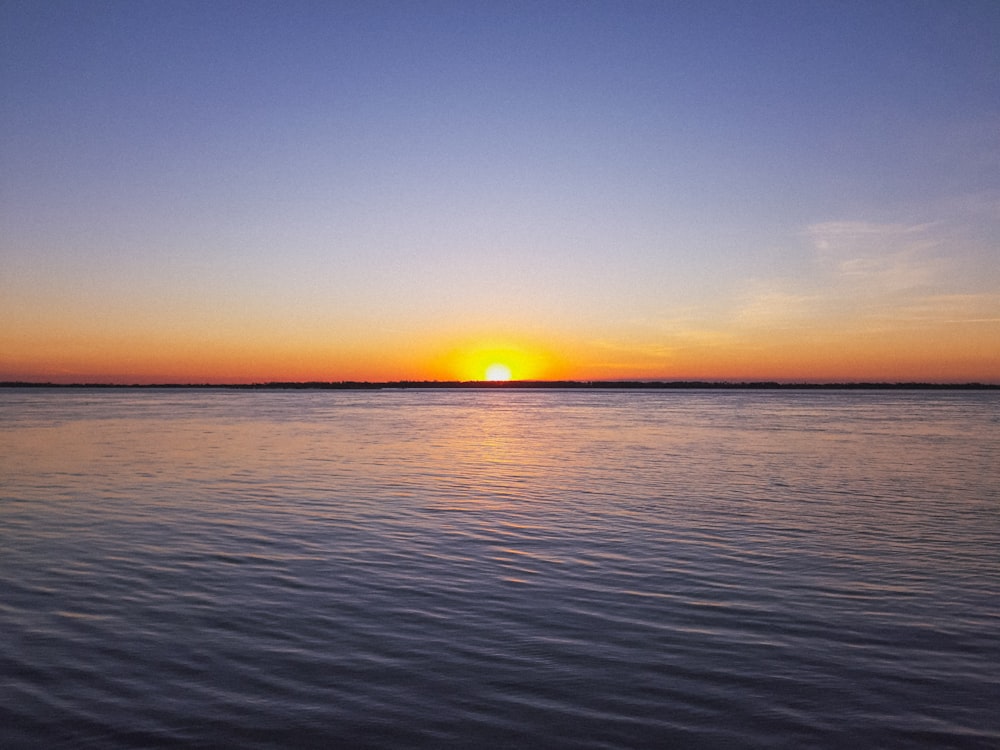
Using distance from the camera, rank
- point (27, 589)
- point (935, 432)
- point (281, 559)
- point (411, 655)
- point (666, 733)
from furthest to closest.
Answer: point (935, 432) → point (281, 559) → point (27, 589) → point (411, 655) → point (666, 733)

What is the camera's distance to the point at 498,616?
9.40 m

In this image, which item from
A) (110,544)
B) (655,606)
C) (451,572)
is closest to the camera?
(655,606)

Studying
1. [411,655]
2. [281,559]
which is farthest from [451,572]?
[411,655]

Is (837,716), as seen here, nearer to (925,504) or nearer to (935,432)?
(925,504)

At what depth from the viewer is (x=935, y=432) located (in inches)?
1982

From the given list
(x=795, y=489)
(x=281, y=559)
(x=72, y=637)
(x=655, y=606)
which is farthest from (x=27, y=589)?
(x=795, y=489)

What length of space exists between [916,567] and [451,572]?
745 centimetres

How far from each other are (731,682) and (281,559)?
7.94 metres

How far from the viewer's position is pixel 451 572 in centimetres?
1176

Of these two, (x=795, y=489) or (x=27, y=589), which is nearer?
(x=27, y=589)

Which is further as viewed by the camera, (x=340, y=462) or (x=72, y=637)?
(x=340, y=462)

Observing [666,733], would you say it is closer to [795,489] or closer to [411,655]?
[411,655]

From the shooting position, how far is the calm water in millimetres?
6398

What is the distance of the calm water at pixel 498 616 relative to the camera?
21.0 ft
